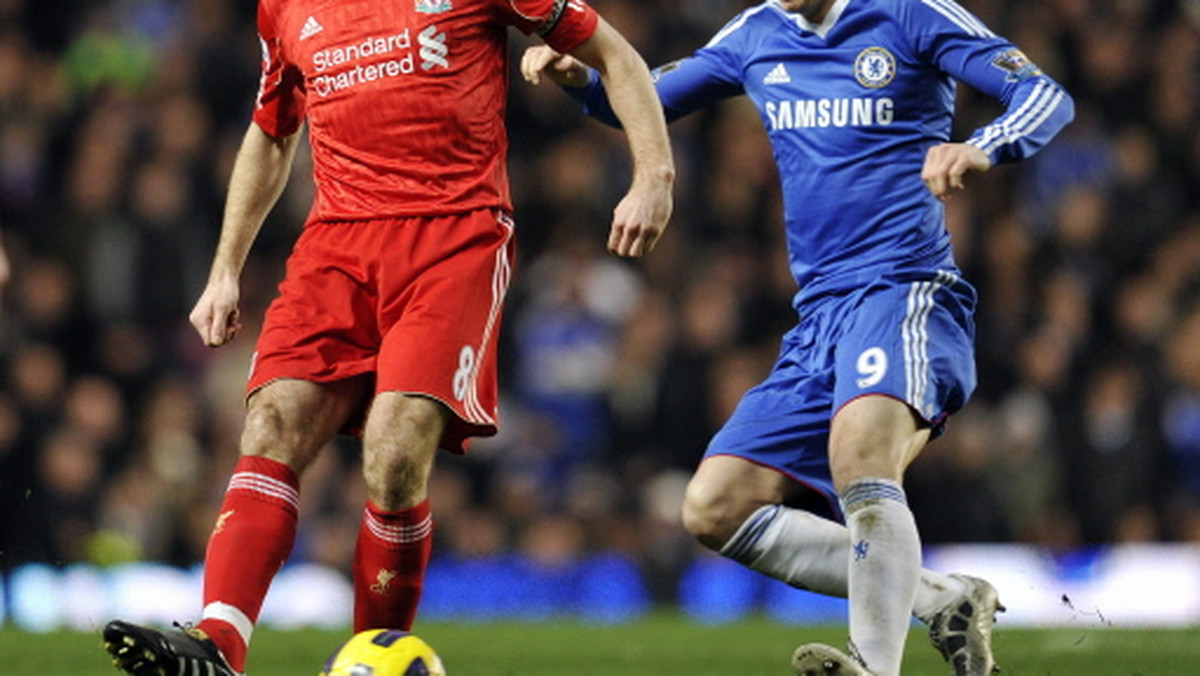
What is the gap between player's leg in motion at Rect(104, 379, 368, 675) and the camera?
205 inches

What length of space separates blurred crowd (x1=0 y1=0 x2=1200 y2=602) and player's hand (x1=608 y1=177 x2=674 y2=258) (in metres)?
6.83

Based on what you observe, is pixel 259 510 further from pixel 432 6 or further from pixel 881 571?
pixel 881 571

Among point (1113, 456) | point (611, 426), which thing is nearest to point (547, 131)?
point (611, 426)

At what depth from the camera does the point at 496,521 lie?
12875mm

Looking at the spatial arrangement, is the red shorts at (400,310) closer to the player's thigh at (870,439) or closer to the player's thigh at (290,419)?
the player's thigh at (290,419)

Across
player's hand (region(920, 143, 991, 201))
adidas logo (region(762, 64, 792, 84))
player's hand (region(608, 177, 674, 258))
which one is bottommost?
player's hand (region(608, 177, 674, 258))

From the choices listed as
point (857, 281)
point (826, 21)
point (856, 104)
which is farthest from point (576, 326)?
point (857, 281)

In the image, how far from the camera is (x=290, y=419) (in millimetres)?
5504

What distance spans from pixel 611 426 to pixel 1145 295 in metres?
3.58

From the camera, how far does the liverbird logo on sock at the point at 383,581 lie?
18.2 feet

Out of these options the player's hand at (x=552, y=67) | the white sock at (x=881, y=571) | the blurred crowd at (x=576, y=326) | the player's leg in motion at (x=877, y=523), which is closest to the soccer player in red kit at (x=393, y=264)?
the player's hand at (x=552, y=67)

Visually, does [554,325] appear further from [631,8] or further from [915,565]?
[915,565]

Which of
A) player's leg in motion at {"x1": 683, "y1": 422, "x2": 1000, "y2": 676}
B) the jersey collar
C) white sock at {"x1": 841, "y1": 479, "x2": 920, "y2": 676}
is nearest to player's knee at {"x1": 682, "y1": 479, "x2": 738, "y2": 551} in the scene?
player's leg in motion at {"x1": 683, "y1": 422, "x2": 1000, "y2": 676}

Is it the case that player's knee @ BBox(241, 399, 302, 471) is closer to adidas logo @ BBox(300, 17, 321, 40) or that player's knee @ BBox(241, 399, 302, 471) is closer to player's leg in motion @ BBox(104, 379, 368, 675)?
player's leg in motion @ BBox(104, 379, 368, 675)
